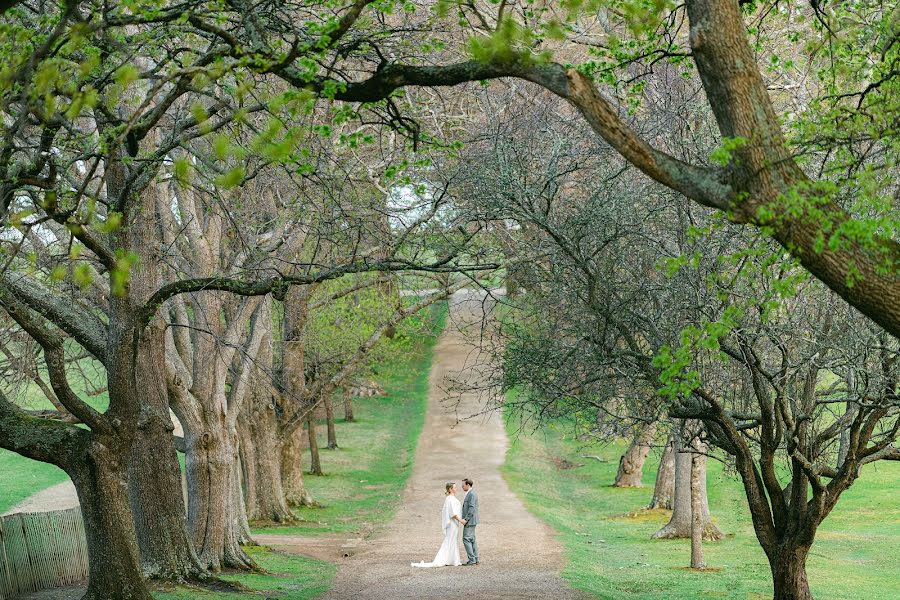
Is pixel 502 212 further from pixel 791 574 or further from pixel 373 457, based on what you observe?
pixel 373 457

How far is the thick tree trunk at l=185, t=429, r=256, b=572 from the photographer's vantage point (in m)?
19.5

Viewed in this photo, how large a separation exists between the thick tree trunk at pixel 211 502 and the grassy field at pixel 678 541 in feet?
20.6

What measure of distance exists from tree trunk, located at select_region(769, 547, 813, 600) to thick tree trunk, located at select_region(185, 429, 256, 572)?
389 inches

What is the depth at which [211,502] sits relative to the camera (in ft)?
64.1

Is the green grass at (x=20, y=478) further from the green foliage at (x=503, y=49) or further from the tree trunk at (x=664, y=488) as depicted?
the green foliage at (x=503, y=49)

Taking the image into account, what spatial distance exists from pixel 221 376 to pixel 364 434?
95.1 ft

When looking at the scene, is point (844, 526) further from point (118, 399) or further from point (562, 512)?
point (118, 399)

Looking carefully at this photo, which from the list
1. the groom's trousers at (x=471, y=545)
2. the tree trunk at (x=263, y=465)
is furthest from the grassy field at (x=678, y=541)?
the tree trunk at (x=263, y=465)

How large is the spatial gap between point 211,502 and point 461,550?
7235 mm

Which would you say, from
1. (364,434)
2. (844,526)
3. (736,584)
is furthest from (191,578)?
(364,434)

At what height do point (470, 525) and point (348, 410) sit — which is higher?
point (348, 410)

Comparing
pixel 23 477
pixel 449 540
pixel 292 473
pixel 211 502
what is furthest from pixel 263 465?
pixel 23 477

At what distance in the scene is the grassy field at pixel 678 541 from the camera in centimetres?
1955

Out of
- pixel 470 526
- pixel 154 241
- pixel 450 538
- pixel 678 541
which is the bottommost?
pixel 678 541
